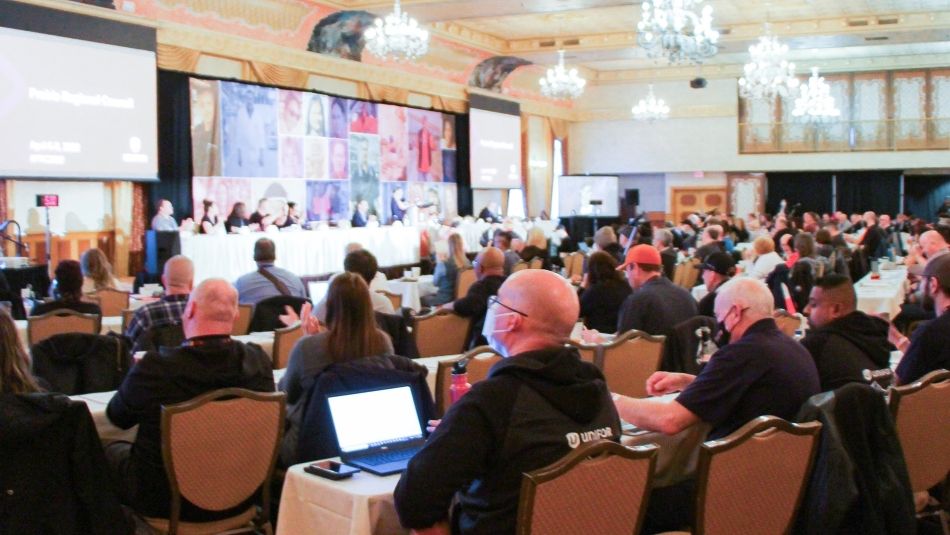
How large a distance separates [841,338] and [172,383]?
9.05 feet

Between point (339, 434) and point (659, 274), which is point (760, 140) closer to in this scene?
point (659, 274)

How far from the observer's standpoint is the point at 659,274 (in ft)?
23.0

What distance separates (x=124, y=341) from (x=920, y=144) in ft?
78.4

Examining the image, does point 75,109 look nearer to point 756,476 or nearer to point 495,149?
point 756,476

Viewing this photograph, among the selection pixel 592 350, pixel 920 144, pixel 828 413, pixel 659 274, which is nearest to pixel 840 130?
pixel 920 144

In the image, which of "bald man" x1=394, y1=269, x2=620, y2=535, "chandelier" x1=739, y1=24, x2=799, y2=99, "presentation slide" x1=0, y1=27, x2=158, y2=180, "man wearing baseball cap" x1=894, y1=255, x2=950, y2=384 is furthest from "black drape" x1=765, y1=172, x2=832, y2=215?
"bald man" x1=394, y1=269, x2=620, y2=535

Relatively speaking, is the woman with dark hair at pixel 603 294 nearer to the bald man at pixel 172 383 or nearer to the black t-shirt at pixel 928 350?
the black t-shirt at pixel 928 350

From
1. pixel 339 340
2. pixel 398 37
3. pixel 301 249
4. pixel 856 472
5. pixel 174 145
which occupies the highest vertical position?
pixel 398 37

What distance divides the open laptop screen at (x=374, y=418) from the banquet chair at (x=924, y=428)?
194cm

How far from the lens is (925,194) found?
26.8 meters

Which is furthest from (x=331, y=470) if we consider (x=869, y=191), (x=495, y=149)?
(x=869, y=191)

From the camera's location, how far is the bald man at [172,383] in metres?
3.86

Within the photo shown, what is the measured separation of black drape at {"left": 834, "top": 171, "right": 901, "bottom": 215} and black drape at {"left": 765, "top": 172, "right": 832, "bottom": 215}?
1.15 feet

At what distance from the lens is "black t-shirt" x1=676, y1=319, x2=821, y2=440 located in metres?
3.69
